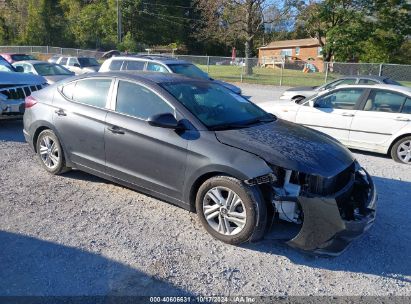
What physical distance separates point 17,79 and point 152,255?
266 inches

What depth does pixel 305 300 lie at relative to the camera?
3.27 meters

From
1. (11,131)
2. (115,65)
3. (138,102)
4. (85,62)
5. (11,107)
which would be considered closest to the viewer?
(138,102)

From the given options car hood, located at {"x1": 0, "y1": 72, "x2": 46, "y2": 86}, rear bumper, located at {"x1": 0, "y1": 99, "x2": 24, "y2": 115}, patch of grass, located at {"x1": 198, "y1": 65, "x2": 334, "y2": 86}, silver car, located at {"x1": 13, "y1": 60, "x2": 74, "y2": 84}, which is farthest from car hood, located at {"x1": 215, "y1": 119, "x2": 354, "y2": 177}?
patch of grass, located at {"x1": 198, "y1": 65, "x2": 334, "y2": 86}

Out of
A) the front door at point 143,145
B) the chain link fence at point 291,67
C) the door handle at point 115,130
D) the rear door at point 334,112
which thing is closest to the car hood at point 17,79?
the front door at point 143,145

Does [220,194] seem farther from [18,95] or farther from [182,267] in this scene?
[18,95]

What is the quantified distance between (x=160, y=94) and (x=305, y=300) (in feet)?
8.74

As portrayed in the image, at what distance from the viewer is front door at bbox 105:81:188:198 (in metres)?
4.37

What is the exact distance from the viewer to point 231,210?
157 inches

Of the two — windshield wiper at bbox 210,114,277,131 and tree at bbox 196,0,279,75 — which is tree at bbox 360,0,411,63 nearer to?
tree at bbox 196,0,279,75

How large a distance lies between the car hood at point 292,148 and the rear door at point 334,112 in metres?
3.44

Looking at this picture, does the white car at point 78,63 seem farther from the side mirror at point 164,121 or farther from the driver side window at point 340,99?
the side mirror at point 164,121

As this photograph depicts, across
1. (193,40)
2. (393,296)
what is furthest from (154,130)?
(193,40)

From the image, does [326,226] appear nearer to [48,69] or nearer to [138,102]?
[138,102]

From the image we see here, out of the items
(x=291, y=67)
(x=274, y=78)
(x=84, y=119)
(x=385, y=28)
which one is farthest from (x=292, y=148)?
(x=385, y=28)
